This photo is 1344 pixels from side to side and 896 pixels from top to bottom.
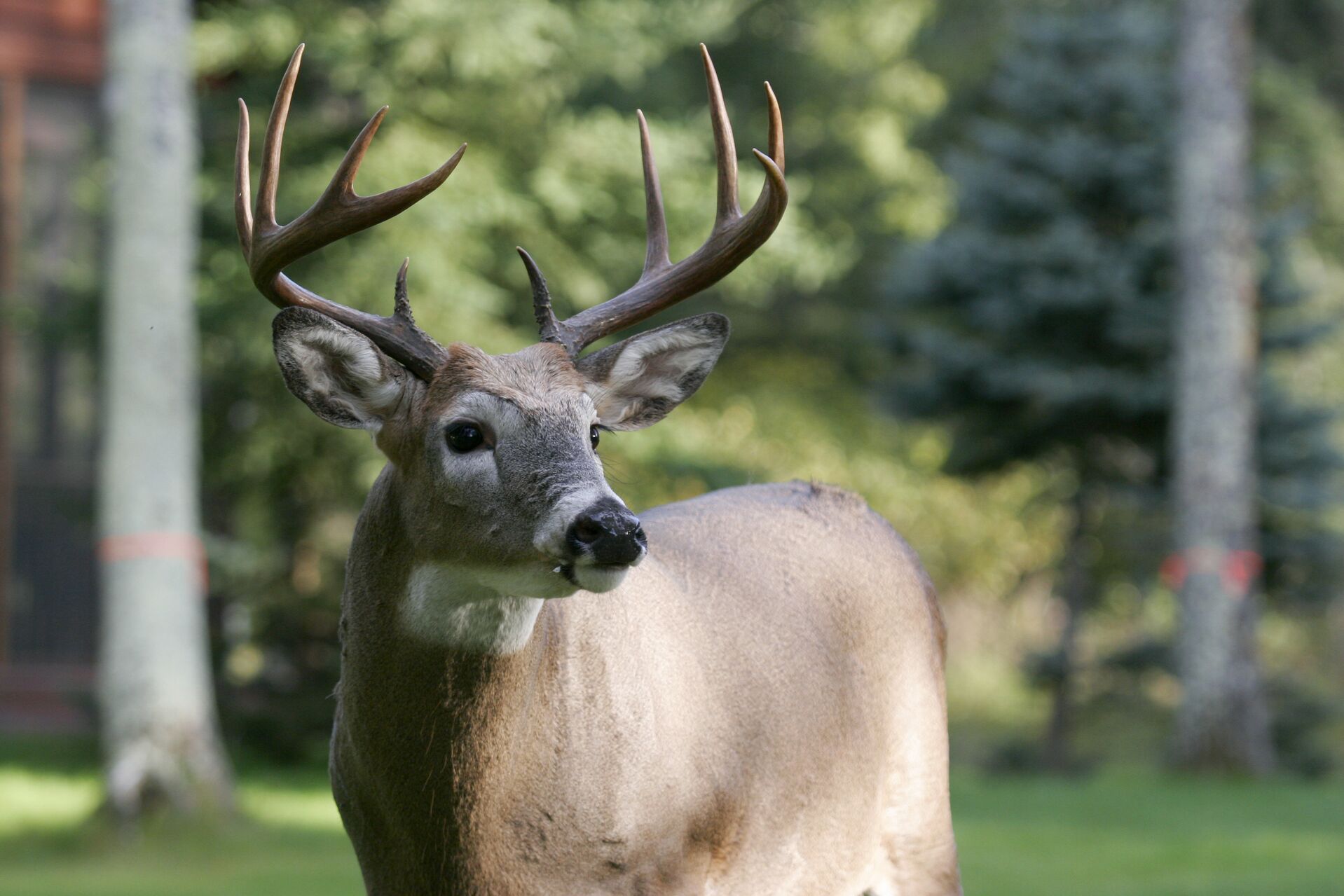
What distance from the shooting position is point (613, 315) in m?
4.27

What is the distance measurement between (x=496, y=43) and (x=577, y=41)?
100cm

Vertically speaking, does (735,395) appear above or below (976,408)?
above

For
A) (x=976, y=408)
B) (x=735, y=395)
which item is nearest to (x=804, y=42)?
(x=735, y=395)

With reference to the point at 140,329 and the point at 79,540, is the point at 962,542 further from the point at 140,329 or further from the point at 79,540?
the point at 140,329

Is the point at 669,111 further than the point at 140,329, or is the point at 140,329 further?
the point at 669,111

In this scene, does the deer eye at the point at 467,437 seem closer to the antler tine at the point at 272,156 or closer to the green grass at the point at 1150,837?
the antler tine at the point at 272,156

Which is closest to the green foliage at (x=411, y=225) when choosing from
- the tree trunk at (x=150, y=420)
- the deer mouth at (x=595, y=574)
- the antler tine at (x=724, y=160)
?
the tree trunk at (x=150, y=420)

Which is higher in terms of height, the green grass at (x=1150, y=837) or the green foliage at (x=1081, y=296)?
the green foliage at (x=1081, y=296)

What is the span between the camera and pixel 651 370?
171 inches

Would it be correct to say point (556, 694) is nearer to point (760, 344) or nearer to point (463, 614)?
point (463, 614)

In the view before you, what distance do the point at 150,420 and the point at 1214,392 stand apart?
360 inches

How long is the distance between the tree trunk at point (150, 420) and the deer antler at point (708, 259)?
685cm

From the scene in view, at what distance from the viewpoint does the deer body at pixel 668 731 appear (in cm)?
373

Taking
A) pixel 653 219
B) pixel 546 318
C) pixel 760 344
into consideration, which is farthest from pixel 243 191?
pixel 760 344
